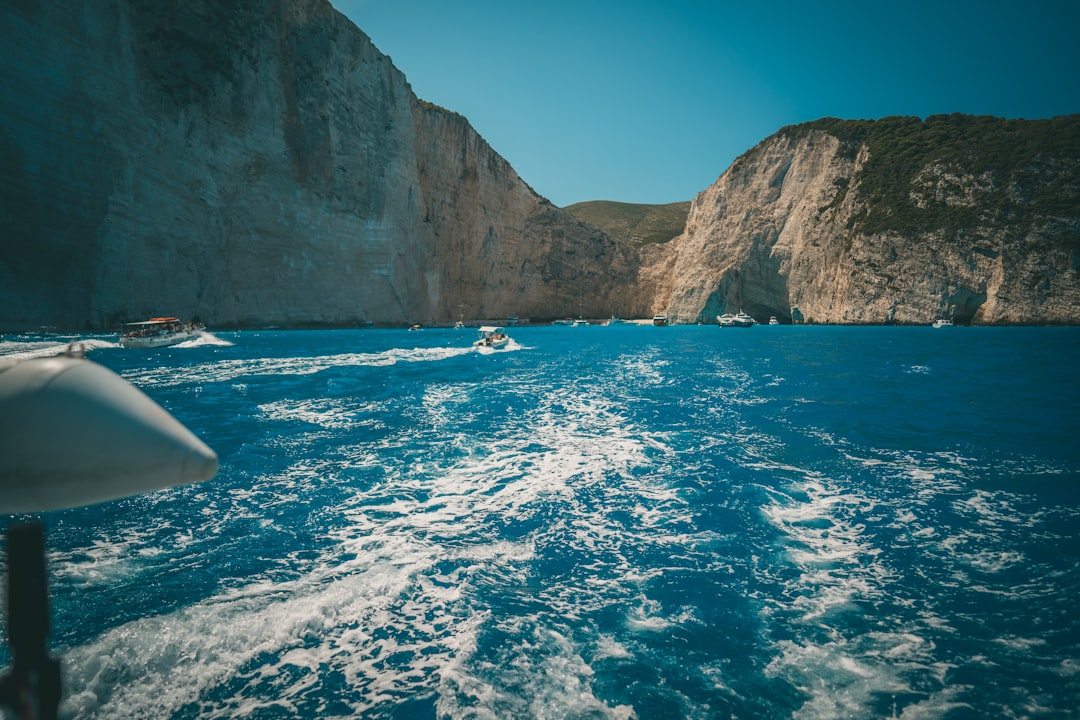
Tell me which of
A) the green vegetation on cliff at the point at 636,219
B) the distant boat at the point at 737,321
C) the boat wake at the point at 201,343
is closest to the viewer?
the boat wake at the point at 201,343

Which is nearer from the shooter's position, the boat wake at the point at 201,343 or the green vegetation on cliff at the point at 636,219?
the boat wake at the point at 201,343

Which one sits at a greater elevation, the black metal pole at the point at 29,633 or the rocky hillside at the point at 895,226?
the rocky hillside at the point at 895,226

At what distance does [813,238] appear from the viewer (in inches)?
3460

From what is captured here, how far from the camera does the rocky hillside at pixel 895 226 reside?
215 feet

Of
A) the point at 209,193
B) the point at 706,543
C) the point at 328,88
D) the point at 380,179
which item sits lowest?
the point at 706,543

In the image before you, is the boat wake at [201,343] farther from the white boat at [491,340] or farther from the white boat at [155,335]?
the white boat at [491,340]

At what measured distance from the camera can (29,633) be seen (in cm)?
161

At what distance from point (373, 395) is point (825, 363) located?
2583cm

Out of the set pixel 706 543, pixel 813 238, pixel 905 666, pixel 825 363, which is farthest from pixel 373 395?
pixel 813 238

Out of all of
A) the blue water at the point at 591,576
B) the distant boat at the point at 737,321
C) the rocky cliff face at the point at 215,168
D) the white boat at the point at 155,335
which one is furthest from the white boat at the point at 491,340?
the distant boat at the point at 737,321

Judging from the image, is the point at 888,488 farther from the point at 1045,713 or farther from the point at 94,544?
the point at 94,544

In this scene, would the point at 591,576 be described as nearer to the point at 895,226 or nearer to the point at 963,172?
the point at 895,226

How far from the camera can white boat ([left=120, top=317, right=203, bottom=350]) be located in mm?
39406

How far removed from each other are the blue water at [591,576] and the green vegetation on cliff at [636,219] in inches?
5372
